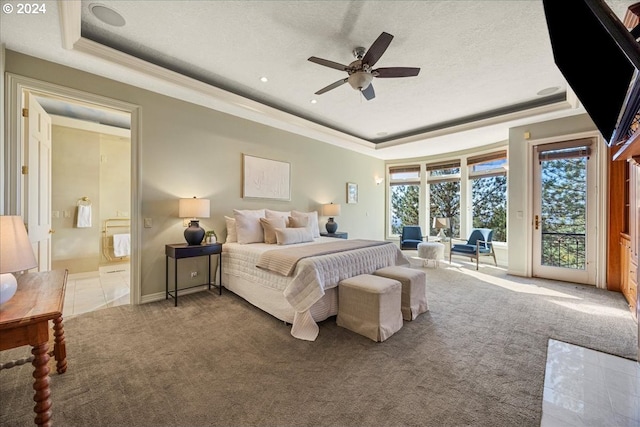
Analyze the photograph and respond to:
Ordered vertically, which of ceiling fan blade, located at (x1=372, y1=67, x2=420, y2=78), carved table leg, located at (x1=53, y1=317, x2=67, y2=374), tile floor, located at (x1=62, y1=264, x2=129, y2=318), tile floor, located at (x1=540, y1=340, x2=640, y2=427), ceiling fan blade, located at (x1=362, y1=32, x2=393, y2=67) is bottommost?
tile floor, located at (x1=540, y1=340, x2=640, y2=427)

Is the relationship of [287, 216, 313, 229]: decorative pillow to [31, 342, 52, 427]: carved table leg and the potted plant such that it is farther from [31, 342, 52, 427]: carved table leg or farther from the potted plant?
[31, 342, 52, 427]: carved table leg

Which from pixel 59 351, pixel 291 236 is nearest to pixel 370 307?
pixel 291 236

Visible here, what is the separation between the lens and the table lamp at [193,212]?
3.37 metres

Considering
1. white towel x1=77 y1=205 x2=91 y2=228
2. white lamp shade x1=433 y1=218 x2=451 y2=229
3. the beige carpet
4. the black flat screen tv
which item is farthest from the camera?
white lamp shade x1=433 y1=218 x2=451 y2=229

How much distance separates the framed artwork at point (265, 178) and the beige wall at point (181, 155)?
0.34 feet

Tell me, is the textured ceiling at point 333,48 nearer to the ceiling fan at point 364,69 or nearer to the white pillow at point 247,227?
the ceiling fan at point 364,69

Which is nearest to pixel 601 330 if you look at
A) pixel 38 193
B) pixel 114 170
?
pixel 38 193

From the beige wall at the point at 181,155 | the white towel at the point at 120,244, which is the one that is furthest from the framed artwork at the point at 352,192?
the white towel at the point at 120,244

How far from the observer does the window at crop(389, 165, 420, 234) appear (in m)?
7.25

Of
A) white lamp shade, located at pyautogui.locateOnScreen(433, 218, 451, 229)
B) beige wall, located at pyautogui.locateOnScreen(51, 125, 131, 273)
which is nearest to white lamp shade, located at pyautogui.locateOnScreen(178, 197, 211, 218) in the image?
beige wall, located at pyautogui.locateOnScreen(51, 125, 131, 273)

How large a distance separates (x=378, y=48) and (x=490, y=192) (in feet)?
16.7

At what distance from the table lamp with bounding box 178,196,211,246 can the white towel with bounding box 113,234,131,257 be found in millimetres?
2684

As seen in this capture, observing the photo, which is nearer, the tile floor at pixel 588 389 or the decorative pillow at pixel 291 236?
the tile floor at pixel 588 389

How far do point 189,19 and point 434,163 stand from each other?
616cm
